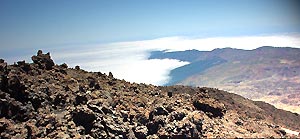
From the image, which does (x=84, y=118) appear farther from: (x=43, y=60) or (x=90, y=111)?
(x=43, y=60)

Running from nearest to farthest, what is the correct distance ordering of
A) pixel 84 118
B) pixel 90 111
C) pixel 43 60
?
pixel 84 118
pixel 90 111
pixel 43 60

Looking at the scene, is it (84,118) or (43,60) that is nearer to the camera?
(84,118)

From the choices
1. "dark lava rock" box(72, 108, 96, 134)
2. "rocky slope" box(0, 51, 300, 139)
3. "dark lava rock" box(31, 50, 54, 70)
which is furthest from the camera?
"dark lava rock" box(31, 50, 54, 70)

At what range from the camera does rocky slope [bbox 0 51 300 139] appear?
21.5m

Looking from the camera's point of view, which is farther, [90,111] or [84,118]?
[90,111]

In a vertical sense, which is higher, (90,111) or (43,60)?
(43,60)

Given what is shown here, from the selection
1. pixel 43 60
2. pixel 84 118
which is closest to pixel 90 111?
pixel 84 118

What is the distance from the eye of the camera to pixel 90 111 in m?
21.9

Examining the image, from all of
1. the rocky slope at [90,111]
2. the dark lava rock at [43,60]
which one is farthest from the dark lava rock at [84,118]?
the dark lava rock at [43,60]

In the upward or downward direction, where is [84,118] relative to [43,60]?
downward

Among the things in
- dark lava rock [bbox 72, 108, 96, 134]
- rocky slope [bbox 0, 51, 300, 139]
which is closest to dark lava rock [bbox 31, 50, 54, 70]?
rocky slope [bbox 0, 51, 300, 139]

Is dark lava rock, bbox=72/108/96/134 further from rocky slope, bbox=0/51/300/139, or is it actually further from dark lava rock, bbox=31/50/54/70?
dark lava rock, bbox=31/50/54/70

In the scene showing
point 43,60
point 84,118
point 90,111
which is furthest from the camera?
point 43,60

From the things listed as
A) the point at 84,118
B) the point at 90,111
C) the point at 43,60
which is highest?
the point at 43,60
